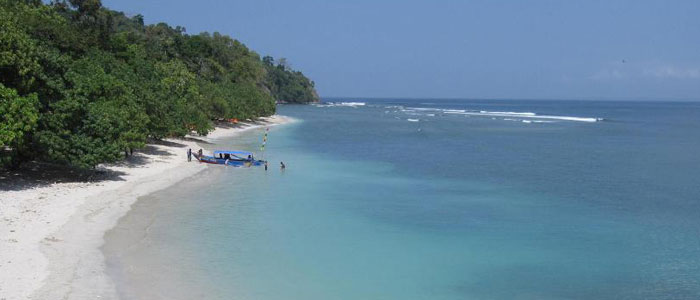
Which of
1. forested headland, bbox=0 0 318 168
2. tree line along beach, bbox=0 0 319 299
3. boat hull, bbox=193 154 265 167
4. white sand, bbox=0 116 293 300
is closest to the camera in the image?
white sand, bbox=0 116 293 300

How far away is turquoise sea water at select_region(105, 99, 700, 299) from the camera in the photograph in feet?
54.4

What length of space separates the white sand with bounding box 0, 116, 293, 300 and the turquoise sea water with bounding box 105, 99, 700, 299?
0.67 m

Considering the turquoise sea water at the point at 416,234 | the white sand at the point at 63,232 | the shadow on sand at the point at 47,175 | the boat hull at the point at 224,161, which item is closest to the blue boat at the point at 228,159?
the boat hull at the point at 224,161

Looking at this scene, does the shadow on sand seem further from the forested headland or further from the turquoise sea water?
the turquoise sea water

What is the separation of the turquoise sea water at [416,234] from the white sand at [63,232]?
0.67m

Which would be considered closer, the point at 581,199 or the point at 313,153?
the point at 581,199

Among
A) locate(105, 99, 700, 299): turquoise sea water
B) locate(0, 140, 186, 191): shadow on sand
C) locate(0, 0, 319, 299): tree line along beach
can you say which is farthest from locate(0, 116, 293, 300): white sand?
locate(105, 99, 700, 299): turquoise sea water

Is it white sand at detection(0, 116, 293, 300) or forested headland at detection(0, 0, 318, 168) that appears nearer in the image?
white sand at detection(0, 116, 293, 300)

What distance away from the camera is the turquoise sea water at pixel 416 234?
16.6 m

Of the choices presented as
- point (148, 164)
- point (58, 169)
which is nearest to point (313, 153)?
point (148, 164)

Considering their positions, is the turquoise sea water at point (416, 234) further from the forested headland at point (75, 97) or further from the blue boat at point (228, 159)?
the forested headland at point (75, 97)

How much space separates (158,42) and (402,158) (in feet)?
177

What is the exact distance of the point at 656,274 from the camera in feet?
59.3

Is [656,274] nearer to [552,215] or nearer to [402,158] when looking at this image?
[552,215]
